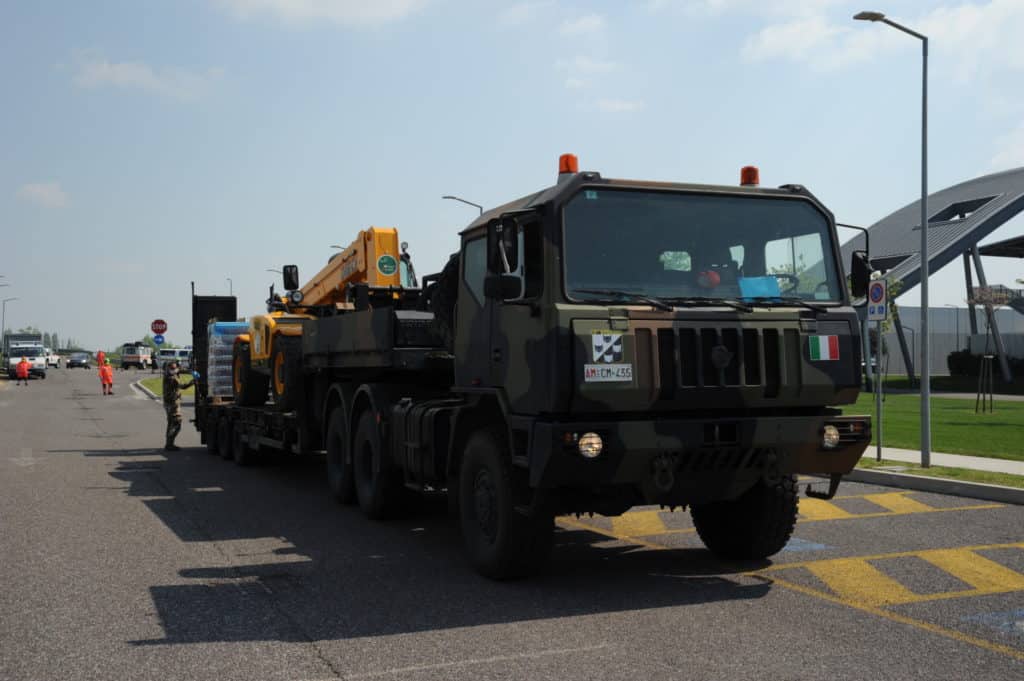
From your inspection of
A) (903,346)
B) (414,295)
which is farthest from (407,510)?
(903,346)

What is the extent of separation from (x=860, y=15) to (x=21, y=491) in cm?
1275

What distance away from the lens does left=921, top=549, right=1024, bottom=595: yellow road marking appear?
7180 mm

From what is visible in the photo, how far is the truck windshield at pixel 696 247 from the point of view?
696 centimetres

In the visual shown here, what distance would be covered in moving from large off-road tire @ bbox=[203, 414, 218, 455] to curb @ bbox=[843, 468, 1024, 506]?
10170mm

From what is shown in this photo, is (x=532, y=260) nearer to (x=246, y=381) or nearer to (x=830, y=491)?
(x=830, y=491)

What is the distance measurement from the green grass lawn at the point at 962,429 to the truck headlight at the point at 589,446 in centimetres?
1075

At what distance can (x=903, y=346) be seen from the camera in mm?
59406

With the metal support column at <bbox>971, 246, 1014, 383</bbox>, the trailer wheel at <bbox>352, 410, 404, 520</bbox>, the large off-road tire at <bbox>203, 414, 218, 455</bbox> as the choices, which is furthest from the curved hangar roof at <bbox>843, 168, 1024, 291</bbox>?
the trailer wheel at <bbox>352, 410, 404, 520</bbox>

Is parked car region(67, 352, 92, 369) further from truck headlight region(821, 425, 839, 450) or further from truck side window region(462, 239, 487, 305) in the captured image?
truck headlight region(821, 425, 839, 450)

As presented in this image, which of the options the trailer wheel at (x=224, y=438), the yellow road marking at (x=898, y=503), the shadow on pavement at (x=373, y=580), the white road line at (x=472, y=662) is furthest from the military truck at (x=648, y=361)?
the trailer wheel at (x=224, y=438)

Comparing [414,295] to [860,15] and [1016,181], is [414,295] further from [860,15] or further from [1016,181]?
[1016,181]

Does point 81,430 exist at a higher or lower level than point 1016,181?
lower

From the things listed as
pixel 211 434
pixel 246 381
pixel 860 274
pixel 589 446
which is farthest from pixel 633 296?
pixel 211 434

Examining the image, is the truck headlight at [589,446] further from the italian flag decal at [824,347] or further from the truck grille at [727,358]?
the italian flag decal at [824,347]
